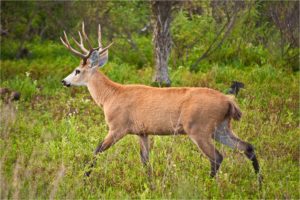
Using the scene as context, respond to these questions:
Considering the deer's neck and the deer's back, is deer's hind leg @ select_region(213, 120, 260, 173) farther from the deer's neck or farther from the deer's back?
the deer's neck

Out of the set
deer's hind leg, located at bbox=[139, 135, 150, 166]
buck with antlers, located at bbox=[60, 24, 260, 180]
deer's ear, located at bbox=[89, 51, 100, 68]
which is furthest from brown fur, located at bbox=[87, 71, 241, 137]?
deer's ear, located at bbox=[89, 51, 100, 68]

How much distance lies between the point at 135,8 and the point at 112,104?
8005 millimetres

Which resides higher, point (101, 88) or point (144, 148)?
point (101, 88)

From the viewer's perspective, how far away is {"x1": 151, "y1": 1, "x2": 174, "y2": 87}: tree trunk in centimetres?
1252

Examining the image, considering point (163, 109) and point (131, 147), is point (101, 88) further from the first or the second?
point (163, 109)

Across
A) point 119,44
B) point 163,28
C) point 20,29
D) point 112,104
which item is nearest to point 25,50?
point 20,29

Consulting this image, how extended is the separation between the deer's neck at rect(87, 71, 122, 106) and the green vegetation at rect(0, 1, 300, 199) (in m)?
0.60

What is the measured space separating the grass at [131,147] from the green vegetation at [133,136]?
0.02 m

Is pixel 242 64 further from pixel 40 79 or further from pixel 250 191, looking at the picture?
pixel 250 191

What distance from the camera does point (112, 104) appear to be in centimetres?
839

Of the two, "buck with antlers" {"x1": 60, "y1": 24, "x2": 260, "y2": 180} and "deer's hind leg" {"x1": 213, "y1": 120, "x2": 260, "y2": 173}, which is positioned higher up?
"buck with antlers" {"x1": 60, "y1": 24, "x2": 260, "y2": 180}

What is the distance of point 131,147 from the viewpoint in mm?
8914

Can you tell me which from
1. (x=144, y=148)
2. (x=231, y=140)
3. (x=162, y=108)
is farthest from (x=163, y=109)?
(x=231, y=140)

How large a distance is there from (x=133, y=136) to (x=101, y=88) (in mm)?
898
